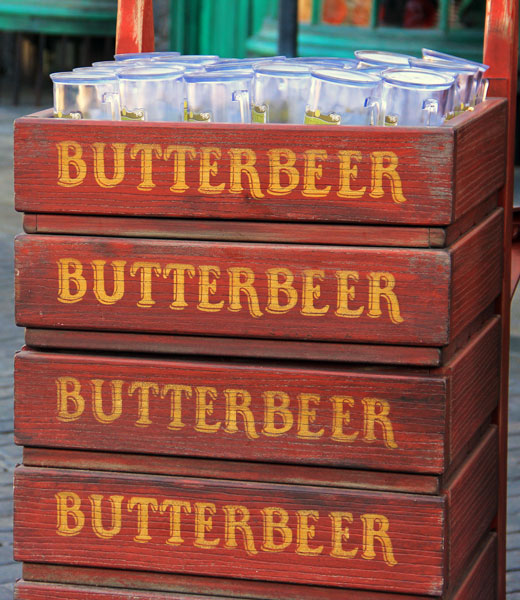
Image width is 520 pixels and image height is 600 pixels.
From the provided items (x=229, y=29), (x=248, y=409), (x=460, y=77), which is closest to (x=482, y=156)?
(x=460, y=77)

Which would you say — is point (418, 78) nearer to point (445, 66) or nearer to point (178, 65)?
point (445, 66)

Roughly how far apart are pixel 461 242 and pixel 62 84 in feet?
2.44

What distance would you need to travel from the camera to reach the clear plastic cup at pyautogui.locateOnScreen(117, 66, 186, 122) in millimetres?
2117

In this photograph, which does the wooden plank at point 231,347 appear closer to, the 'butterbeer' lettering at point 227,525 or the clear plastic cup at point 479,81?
the 'butterbeer' lettering at point 227,525

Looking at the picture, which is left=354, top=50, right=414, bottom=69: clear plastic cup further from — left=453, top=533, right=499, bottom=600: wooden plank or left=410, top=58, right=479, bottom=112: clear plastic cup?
left=453, top=533, right=499, bottom=600: wooden plank

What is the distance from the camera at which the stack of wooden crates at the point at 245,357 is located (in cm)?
202

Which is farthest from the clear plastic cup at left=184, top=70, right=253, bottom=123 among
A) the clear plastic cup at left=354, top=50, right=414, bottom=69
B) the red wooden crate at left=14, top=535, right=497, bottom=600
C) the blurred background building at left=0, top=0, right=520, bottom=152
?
the blurred background building at left=0, top=0, right=520, bottom=152

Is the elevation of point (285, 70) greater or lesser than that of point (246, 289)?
greater

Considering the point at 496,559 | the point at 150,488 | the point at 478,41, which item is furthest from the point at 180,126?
the point at 478,41

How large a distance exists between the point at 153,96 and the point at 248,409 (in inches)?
22.1

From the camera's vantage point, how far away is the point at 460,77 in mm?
2248

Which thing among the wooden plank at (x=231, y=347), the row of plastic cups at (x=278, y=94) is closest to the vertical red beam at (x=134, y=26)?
the row of plastic cups at (x=278, y=94)

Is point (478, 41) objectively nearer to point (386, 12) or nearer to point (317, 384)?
point (386, 12)

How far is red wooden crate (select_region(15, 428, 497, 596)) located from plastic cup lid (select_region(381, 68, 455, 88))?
26.8 inches
